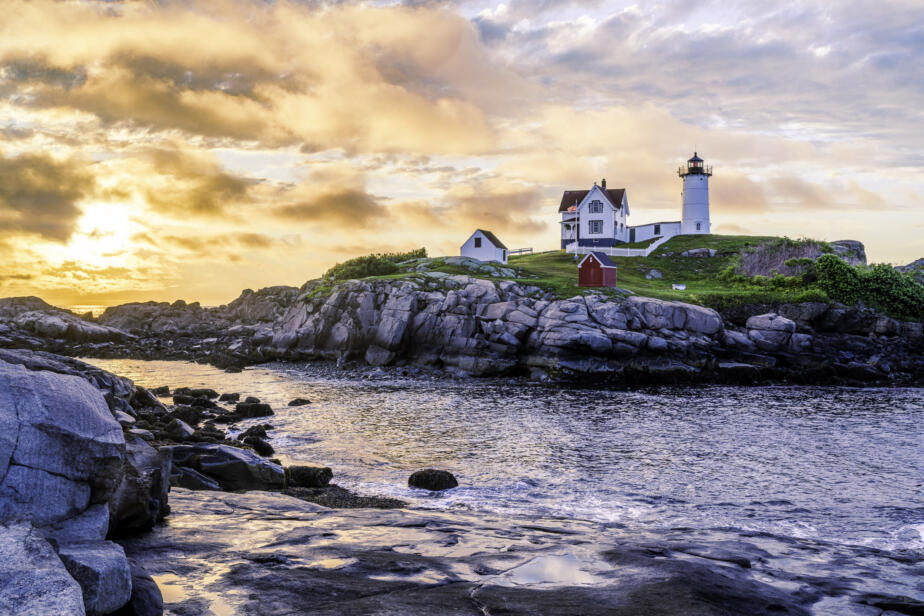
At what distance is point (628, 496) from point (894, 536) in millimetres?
5975

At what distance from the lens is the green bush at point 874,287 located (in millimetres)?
55969

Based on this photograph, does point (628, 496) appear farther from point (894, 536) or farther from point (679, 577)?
point (679, 577)

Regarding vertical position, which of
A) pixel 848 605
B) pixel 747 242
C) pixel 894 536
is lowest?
pixel 894 536

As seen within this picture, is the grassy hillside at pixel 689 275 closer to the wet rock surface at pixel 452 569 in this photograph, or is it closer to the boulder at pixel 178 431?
the boulder at pixel 178 431

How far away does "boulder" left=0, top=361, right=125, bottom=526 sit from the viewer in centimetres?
744

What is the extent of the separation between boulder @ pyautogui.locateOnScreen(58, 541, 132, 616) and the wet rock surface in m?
0.84

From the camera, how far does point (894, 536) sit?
14047mm

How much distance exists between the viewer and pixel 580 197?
9600 cm

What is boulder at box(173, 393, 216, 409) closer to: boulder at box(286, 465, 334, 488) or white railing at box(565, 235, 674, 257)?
boulder at box(286, 465, 334, 488)

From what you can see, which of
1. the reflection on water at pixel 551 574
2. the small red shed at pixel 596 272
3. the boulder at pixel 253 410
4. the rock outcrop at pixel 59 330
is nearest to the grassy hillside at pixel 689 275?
the small red shed at pixel 596 272

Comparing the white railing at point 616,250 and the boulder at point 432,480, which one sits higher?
the white railing at point 616,250

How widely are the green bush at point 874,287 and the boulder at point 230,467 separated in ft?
189

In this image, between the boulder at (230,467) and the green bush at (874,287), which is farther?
the green bush at (874,287)

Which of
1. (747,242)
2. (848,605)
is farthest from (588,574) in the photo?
(747,242)
